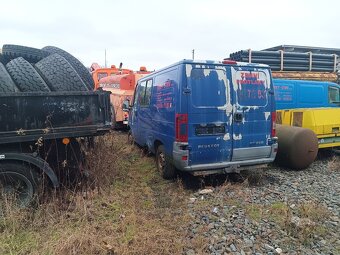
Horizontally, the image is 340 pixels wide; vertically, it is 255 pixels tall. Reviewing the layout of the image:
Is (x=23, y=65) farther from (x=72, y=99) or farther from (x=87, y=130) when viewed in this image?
(x=87, y=130)

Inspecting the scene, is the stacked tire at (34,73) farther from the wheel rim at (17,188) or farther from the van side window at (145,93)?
the van side window at (145,93)

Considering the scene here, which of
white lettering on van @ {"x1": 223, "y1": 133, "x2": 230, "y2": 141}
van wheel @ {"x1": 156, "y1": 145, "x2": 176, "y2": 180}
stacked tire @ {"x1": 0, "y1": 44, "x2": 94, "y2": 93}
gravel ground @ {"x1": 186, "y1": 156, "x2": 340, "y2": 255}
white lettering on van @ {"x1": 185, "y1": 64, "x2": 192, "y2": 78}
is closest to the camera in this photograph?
gravel ground @ {"x1": 186, "y1": 156, "x2": 340, "y2": 255}

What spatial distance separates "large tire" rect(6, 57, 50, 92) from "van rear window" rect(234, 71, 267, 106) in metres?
3.04

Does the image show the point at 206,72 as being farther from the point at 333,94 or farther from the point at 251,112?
the point at 333,94

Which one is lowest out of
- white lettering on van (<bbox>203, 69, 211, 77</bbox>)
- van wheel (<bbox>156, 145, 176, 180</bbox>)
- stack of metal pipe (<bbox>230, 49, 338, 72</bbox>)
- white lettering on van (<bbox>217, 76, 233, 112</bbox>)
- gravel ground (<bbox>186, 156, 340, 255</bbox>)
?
gravel ground (<bbox>186, 156, 340, 255</bbox>)

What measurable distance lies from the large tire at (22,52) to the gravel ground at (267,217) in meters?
3.50

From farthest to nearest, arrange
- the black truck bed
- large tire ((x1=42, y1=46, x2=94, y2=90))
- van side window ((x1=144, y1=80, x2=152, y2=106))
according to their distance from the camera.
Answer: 1. van side window ((x1=144, y1=80, x2=152, y2=106))
2. large tire ((x1=42, y1=46, x2=94, y2=90))
3. the black truck bed

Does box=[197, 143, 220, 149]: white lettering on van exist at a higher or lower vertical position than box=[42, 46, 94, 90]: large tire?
lower

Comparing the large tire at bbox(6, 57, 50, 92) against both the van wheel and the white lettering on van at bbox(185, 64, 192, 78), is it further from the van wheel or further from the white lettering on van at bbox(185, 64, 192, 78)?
the van wheel

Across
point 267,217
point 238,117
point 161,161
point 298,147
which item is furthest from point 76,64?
point 298,147

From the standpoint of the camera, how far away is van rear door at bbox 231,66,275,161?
16.6 feet

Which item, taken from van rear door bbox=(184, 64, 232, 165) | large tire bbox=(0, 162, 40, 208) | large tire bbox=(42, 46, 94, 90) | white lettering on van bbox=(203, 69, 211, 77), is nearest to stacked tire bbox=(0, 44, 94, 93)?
large tire bbox=(42, 46, 94, 90)

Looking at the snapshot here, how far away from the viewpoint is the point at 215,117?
16.2 ft

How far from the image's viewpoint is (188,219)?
12.6 ft
